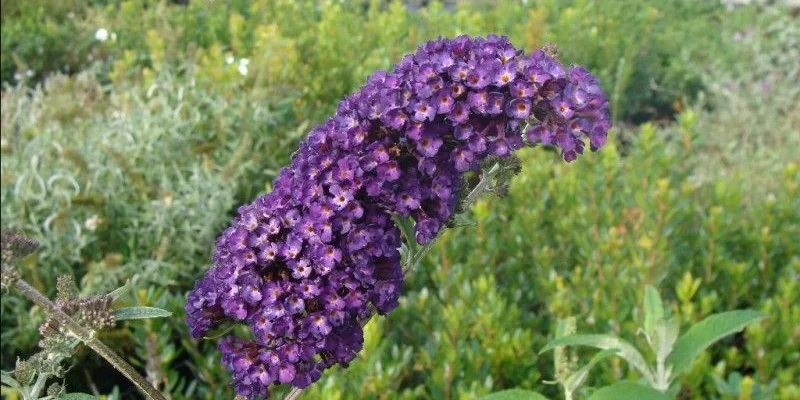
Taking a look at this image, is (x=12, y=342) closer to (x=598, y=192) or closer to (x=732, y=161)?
(x=598, y=192)

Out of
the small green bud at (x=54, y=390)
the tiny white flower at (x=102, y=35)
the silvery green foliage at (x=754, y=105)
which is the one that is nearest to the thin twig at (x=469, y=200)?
the small green bud at (x=54, y=390)

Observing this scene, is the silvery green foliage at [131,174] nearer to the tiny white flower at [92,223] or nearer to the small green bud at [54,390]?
the tiny white flower at [92,223]

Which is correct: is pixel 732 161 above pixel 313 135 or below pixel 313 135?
below

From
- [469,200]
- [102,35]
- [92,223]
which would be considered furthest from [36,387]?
[102,35]

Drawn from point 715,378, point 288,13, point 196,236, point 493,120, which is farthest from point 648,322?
point 288,13

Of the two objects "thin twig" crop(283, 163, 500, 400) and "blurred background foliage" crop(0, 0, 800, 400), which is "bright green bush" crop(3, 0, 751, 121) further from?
"thin twig" crop(283, 163, 500, 400)
